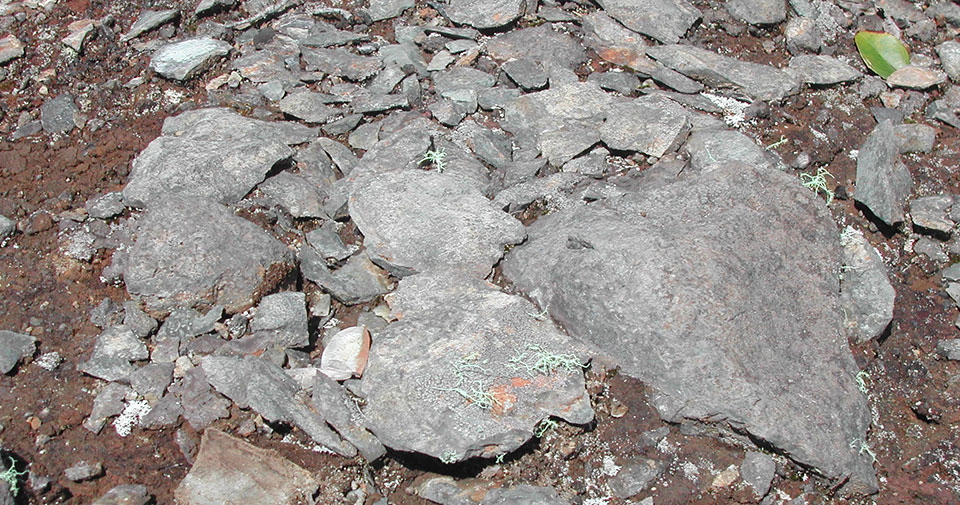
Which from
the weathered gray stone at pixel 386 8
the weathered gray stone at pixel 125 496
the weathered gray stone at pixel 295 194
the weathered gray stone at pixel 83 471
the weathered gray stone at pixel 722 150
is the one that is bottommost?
the weathered gray stone at pixel 125 496

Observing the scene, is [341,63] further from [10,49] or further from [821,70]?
[821,70]

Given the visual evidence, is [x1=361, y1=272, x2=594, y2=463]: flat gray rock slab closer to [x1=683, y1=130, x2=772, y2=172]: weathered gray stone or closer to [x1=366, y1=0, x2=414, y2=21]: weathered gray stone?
[x1=683, y1=130, x2=772, y2=172]: weathered gray stone

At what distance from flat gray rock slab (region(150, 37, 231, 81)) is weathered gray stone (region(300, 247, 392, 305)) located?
162 cm

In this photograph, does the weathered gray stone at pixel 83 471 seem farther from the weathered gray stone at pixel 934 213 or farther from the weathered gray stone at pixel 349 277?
the weathered gray stone at pixel 934 213

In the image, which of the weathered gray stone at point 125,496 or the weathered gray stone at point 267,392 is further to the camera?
the weathered gray stone at point 267,392

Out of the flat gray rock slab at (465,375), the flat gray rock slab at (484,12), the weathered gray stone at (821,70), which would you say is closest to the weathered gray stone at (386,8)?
the flat gray rock slab at (484,12)

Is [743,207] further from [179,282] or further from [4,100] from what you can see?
[4,100]

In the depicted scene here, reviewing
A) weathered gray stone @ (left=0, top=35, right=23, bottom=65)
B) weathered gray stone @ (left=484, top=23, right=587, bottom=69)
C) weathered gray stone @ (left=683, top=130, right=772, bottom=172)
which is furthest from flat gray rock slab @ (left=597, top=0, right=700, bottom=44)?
weathered gray stone @ (left=0, top=35, right=23, bottom=65)

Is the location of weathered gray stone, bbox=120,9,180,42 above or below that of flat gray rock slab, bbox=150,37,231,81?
above

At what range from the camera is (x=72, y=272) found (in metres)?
3.60

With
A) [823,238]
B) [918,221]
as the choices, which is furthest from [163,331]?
[918,221]

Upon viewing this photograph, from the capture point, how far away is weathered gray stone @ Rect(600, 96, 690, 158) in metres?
4.14

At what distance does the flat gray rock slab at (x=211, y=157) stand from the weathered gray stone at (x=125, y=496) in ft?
4.44

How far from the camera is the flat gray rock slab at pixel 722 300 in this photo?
3.12 meters
